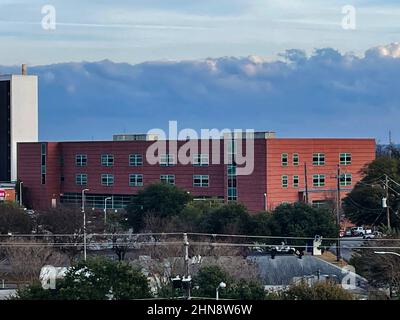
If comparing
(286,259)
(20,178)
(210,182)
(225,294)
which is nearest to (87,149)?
(20,178)

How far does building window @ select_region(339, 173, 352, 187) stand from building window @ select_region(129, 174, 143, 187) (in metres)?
9.13

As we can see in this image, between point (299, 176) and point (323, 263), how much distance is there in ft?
53.3

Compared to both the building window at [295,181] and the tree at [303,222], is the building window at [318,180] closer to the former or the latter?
the building window at [295,181]

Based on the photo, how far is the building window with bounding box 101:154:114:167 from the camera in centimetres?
4316

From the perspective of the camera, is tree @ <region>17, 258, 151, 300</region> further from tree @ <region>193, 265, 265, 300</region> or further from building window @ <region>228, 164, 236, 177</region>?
building window @ <region>228, 164, 236, 177</region>

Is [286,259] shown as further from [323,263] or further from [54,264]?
[54,264]

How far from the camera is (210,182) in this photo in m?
40.1

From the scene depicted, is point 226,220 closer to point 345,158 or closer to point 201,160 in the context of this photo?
point 201,160

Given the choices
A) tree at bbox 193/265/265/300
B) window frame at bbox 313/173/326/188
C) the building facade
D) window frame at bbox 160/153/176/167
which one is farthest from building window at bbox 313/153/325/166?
tree at bbox 193/265/265/300

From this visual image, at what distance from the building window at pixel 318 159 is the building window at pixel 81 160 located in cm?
1156

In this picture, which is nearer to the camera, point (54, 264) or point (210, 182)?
point (54, 264)

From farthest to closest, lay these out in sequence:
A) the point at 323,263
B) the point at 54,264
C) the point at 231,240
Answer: the point at 231,240
the point at 323,263
the point at 54,264

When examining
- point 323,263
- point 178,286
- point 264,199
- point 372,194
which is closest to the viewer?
point 178,286

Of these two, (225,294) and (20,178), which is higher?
(20,178)
